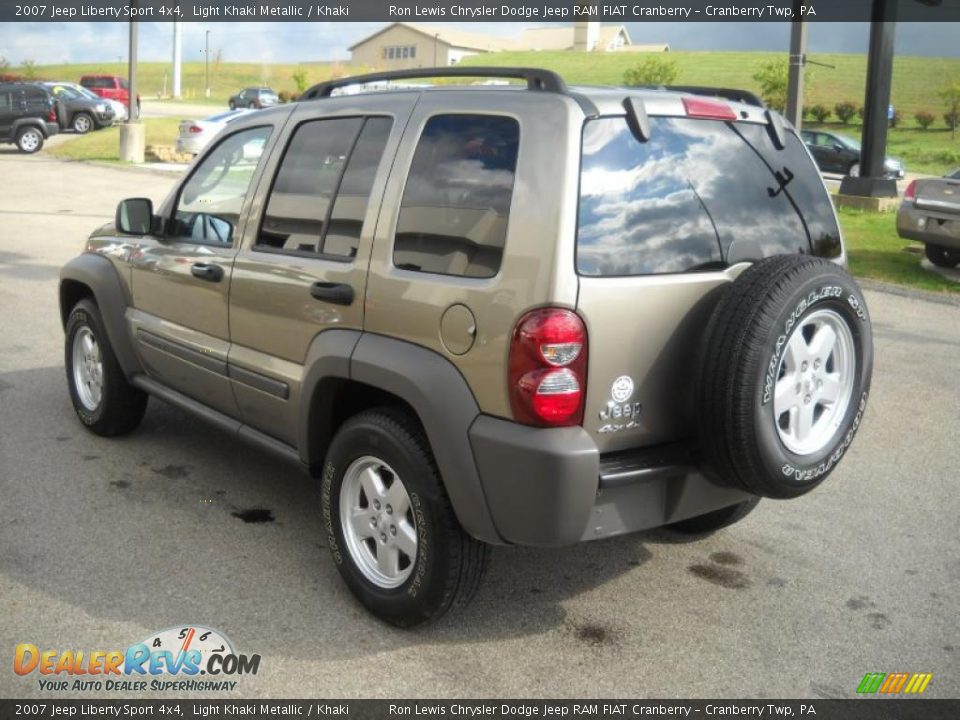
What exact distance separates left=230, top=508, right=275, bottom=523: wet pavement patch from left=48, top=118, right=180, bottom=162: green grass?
80.8 feet

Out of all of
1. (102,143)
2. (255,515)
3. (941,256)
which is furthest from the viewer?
(102,143)

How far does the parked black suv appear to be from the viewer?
30906 millimetres

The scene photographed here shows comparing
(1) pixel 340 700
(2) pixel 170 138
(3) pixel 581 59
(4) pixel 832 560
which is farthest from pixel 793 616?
(3) pixel 581 59

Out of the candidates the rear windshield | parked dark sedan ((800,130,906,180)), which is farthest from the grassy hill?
the rear windshield

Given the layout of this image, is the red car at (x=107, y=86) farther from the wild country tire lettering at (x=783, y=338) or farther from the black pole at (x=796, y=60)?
Answer: the wild country tire lettering at (x=783, y=338)

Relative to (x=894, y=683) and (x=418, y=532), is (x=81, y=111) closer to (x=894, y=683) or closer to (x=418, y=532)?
(x=418, y=532)

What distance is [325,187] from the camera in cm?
424

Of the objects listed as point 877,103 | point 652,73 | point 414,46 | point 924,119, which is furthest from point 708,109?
point 414,46

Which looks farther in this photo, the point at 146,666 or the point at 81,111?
the point at 81,111

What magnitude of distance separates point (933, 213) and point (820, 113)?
51586mm

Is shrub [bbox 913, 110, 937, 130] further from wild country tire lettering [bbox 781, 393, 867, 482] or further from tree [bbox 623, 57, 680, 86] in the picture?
wild country tire lettering [bbox 781, 393, 867, 482]

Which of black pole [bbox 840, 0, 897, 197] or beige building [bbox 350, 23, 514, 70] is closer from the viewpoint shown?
black pole [bbox 840, 0, 897, 197]

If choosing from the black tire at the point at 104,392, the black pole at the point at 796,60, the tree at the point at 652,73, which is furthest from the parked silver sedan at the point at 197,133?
the tree at the point at 652,73

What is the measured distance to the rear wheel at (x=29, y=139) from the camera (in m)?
31.0
